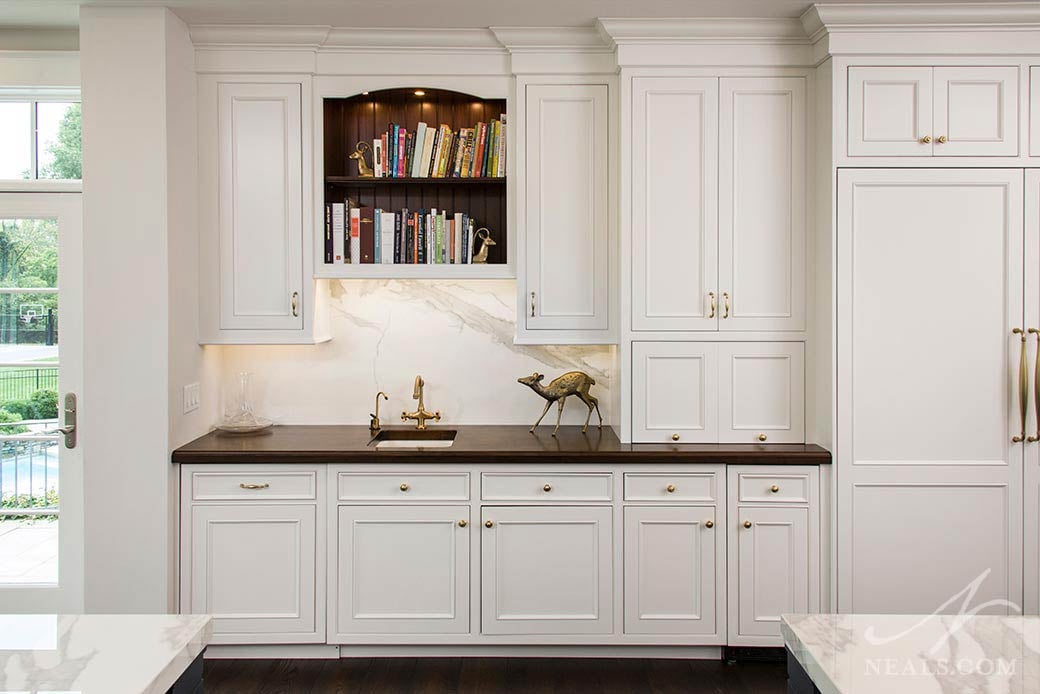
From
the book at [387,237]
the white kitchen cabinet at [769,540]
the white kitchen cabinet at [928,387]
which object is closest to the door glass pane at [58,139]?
the book at [387,237]

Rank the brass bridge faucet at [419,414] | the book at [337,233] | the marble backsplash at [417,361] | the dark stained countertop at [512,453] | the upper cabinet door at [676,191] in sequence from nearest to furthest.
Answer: the dark stained countertop at [512,453] → the upper cabinet door at [676,191] → the book at [337,233] → the brass bridge faucet at [419,414] → the marble backsplash at [417,361]

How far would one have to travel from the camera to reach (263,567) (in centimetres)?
295

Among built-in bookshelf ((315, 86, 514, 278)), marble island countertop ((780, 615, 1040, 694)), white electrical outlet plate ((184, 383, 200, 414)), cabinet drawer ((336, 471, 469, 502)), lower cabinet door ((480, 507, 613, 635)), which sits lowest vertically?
lower cabinet door ((480, 507, 613, 635))

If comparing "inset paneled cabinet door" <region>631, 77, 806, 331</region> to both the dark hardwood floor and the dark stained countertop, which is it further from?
the dark hardwood floor

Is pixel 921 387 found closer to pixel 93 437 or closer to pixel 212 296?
pixel 212 296

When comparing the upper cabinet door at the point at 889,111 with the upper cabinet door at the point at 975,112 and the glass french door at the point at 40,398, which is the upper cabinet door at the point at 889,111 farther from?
the glass french door at the point at 40,398

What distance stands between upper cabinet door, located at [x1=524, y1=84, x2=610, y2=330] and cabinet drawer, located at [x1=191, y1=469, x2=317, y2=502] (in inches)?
42.5

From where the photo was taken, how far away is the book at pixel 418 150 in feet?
10.7

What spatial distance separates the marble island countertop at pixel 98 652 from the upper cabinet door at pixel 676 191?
2.12 m

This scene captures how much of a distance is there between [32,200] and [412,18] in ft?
5.57

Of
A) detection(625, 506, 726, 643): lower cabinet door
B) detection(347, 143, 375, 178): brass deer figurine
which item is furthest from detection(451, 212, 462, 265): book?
detection(625, 506, 726, 643): lower cabinet door

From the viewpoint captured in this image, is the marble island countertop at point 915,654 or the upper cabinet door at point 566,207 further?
the upper cabinet door at point 566,207

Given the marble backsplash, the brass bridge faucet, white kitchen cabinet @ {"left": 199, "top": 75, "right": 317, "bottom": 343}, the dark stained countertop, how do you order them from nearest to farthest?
the dark stained countertop, white kitchen cabinet @ {"left": 199, "top": 75, "right": 317, "bottom": 343}, the brass bridge faucet, the marble backsplash

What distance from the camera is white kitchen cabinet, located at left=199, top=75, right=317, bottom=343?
3148 mm
